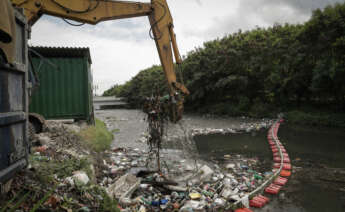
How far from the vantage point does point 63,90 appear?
24.4ft

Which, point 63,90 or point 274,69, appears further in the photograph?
point 274,69

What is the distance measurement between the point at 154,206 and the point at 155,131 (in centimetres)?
145

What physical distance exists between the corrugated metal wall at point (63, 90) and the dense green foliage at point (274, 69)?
426 inches

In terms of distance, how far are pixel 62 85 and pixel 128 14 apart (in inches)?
173

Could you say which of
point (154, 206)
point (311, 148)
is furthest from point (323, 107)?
point (154, 206)

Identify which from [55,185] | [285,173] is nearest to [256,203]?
[285,173]

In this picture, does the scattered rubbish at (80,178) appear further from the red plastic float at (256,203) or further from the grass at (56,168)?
the red plastic float at (256,203)

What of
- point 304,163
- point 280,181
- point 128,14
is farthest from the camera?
point 304,163

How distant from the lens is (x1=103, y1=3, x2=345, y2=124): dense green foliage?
10781mm

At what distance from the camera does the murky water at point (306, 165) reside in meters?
3.23

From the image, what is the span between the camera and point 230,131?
10.0 metres

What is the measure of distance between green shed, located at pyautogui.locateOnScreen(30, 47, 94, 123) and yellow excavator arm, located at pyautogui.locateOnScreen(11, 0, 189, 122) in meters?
3.72

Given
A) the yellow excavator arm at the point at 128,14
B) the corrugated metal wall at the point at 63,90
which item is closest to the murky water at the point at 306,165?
the yellow excavator arm at the point at 128,14

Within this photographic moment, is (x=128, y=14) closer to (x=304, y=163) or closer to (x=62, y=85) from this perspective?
(x=62, y=85)
